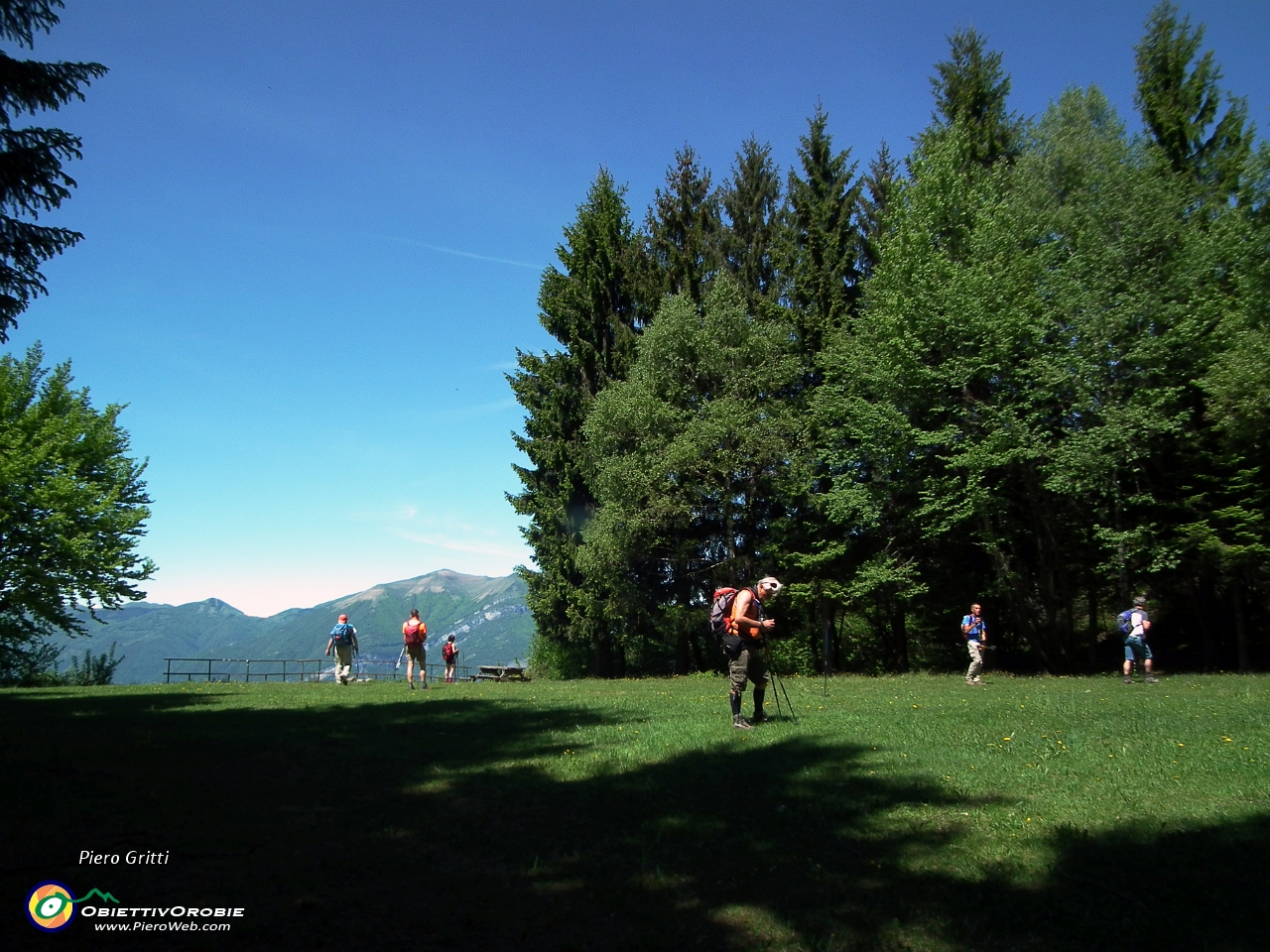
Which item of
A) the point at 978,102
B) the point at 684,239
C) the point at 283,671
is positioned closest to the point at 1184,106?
the point at 978,102

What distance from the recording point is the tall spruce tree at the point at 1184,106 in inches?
1145

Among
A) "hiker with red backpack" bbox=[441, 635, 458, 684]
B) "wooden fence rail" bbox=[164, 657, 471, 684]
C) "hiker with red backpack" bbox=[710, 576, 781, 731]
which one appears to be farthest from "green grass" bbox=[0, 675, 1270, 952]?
"wooden fence rail" bbox=[164, 657, 471, 684]

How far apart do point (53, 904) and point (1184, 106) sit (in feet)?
120

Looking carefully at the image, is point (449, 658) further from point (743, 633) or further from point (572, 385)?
point (743, 633)

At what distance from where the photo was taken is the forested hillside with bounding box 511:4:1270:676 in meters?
25.9

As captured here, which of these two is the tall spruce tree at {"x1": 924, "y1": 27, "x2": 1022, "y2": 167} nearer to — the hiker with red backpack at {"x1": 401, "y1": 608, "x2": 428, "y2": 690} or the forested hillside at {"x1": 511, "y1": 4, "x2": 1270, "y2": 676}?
the forested hillside at {"x1": 511, "y1": 4, "x2": 1270, "y2": 676}

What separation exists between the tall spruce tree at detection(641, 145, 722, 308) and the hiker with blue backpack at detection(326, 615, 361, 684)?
20.4 m

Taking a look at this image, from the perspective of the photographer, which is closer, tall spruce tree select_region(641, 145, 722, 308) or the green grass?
the green grass

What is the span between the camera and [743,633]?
11250 millimetres

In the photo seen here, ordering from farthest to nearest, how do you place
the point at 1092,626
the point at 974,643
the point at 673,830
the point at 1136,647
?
the point at 1092,626 < the point at 974,643 < the point at 1136,647 < the point at 673,830

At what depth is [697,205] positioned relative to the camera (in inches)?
1556

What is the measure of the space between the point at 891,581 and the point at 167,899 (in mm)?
28244

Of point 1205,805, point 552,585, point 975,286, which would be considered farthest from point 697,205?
point 1205,805

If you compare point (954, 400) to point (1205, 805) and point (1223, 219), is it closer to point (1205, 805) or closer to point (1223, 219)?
point (1223, 219)
